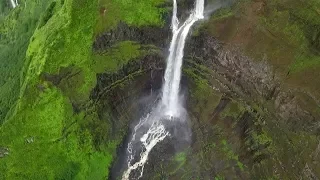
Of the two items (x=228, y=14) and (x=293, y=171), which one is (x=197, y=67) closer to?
(x=228, y=14)

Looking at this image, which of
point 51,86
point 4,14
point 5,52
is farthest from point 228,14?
point 4,14

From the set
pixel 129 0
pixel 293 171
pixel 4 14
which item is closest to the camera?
pixel 293 171

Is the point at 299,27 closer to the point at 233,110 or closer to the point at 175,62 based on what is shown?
the point at 233,110

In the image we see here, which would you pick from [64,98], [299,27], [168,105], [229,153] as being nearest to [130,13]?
[168,105]

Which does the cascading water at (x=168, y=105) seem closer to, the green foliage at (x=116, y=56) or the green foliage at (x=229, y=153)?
the green foliage at (x=116, y=56)

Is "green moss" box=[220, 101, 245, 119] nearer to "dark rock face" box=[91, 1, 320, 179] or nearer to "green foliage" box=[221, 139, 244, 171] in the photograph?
"dark rock face" box=[91, 1, 320, 179]

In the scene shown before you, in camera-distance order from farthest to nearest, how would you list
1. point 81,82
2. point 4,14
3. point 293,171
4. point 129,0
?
point 4,14 < point 129,0 < point 81,82 < point 293,171

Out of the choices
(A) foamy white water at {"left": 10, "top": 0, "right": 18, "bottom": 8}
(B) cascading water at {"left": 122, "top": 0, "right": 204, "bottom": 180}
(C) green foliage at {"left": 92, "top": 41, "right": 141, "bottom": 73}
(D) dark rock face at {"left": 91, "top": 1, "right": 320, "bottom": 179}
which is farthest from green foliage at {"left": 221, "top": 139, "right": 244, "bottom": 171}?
(A) foamy white water at {"left": 10, "top": 0, "right": 18, "bottom": 8}
